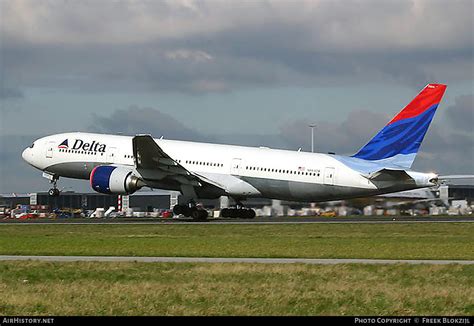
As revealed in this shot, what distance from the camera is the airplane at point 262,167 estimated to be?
58375 mm

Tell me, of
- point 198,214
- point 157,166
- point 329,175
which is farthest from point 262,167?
point 157,166

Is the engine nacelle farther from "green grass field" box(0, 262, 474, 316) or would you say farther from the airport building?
"green grass field" box(0, 262, 474, 316)

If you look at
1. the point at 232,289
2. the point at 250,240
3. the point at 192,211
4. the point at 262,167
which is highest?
the point at 262,167

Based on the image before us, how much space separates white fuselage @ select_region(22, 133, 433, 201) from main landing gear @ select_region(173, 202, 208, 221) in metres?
1.28

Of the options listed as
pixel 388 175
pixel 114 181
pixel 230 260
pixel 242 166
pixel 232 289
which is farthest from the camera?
pixel 242 166

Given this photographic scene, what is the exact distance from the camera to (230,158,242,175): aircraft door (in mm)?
60844

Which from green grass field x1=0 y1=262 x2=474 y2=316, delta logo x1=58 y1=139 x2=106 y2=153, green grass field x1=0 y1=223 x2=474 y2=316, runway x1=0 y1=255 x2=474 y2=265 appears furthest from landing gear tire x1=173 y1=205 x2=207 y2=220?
green grass field x1=0 y1=262 x2=474 y2=316

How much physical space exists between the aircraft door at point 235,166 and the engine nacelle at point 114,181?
20.1ft

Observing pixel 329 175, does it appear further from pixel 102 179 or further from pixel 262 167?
pixel 102 179

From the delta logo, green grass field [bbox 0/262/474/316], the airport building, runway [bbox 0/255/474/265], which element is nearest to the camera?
green grass field [bbox 0/262/474/316]

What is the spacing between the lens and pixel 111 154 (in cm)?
6228

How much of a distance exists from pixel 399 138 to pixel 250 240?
21705mm

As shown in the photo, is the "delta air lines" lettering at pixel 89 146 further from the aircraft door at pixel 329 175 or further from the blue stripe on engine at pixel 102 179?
the aircraft door at pixel 329 175

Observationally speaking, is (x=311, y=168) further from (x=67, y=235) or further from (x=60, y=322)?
(x=60, y=322)
